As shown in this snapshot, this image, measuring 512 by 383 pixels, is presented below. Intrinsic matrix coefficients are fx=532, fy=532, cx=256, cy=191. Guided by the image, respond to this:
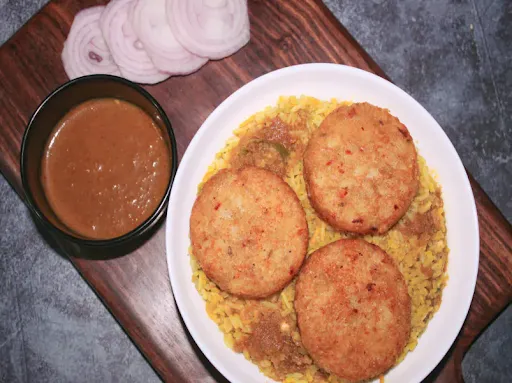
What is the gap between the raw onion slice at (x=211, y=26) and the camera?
3324 millimetres

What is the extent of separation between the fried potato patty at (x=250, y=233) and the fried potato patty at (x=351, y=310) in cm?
15

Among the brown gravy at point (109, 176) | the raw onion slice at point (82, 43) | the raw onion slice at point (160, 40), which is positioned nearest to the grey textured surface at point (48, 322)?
the brown gravy at point (109, 176)

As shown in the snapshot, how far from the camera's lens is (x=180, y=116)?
3385mm

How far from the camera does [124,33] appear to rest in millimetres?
3428

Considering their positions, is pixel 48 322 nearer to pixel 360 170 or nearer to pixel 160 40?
pixel 160 40

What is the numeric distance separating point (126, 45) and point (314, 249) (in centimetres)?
179

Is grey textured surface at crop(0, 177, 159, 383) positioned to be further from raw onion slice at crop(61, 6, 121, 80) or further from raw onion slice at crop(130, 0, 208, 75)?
raw onion slice at crop(130, 0, 208, 75)

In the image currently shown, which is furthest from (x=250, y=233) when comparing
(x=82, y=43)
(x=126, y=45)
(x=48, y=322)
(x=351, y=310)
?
(x=48, y=322)

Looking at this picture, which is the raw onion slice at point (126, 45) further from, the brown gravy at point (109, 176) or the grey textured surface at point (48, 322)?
the grey textured surface at point (48, 322)

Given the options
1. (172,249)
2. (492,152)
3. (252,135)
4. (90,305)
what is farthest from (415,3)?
(90,305)

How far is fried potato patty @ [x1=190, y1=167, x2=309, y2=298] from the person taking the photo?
9.07ft

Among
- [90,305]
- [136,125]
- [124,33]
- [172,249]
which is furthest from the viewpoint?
[90,305]

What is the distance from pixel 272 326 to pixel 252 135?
3.51 ft

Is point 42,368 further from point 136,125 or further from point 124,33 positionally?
point 124,33
